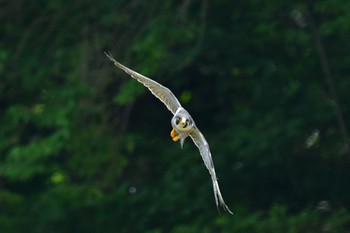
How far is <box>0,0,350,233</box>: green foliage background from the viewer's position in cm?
1496

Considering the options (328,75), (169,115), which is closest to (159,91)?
(328,75)

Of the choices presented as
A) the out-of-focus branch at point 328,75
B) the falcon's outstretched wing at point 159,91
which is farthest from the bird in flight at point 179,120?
the out-of-focus branch at point 328,75

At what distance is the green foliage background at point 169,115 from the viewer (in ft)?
49.1

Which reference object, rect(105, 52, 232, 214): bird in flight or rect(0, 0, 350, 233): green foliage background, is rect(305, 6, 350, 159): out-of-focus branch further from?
rect(105, 52, 232, 214): bird in flight

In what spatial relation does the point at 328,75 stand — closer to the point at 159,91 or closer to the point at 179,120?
the point at 159,91

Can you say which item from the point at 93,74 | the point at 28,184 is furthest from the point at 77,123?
the point at 28,184

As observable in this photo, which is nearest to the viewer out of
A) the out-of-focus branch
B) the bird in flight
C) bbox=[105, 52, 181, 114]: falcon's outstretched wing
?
the bird in flight

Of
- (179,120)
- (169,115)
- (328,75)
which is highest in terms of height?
(179,120)

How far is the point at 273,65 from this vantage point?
16031 mm

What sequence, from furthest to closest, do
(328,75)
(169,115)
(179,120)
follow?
1. (169,115)
2. (328,75)
3. (179,120)

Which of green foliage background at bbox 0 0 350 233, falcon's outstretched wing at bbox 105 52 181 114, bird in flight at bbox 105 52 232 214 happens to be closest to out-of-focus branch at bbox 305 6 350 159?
green foliage background at bbox 0 0 350 233

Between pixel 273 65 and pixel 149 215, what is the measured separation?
1836 mm

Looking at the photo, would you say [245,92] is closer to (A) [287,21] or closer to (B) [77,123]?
(A) [287,21]

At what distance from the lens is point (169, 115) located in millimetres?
16422
